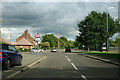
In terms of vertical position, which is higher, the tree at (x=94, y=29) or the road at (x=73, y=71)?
the tree at (x=94, y=29)

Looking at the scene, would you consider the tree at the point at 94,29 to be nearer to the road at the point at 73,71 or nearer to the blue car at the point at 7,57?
the road at the point at 73,71

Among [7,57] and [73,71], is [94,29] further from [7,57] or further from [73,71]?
[7,57]

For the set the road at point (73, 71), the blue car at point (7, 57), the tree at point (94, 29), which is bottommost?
the road at point (73, 71)

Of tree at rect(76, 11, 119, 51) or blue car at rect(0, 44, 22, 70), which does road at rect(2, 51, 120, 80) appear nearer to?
blue car at rect(0, 44, 22, 70)

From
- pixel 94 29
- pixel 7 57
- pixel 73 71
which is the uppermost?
pixel 94 29

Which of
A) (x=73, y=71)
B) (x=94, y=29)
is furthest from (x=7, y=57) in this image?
(x=94, y=29)

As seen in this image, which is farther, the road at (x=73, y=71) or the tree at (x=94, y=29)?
the tree at (x=94, y=29)

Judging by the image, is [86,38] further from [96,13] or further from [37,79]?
[37,79]

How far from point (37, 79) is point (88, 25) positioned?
137 ft

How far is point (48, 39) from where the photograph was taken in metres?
118

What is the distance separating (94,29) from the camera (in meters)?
46.4

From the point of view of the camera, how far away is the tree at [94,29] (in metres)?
44.9

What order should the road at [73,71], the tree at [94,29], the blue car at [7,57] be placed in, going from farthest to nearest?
the tree at [94,29]
the blue car at [7,57]
the road at [73,71]

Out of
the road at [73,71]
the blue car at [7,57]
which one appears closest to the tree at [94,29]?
the road at [73,71]
